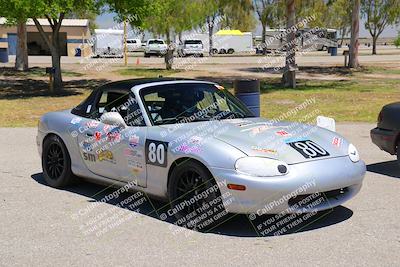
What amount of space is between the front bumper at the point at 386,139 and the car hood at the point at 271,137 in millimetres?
2030

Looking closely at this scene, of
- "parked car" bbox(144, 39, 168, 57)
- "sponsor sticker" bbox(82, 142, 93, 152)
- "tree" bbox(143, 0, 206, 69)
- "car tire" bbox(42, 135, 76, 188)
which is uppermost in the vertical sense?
→ "tree" bbox(143, 0, 206, 69)

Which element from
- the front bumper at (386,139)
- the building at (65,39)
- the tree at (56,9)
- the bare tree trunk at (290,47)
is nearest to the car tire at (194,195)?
the front bumper at (386,139)

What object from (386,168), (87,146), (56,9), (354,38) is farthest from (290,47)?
(87,146)

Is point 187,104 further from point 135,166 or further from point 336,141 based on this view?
point 336,141

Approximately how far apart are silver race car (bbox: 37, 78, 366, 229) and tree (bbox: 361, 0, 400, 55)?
50.3 meters

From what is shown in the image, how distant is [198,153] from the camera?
5113 millimetres

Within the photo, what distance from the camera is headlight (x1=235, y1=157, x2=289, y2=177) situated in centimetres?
486

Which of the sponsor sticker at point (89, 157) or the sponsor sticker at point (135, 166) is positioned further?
the sponsor sticker at point (89, 157)

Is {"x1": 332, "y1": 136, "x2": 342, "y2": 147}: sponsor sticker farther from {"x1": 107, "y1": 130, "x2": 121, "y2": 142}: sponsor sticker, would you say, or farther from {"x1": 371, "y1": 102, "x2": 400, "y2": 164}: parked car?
{"x1": 107, "y1": 130, "x2": 121, "y2": 142}: sponsor sticker

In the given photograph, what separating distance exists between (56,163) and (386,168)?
4.64m

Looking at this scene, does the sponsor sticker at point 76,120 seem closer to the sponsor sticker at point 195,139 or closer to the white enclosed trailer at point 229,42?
the sponsor sticker at point 195,139

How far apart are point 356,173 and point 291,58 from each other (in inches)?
673

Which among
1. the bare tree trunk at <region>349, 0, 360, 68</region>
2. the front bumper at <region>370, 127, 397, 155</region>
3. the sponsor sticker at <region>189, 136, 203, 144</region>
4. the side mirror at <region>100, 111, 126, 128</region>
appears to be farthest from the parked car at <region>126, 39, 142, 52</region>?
the sponsor sticker at <region>189, 136, 203, 144</region>

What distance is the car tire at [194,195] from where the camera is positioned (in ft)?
16.5
